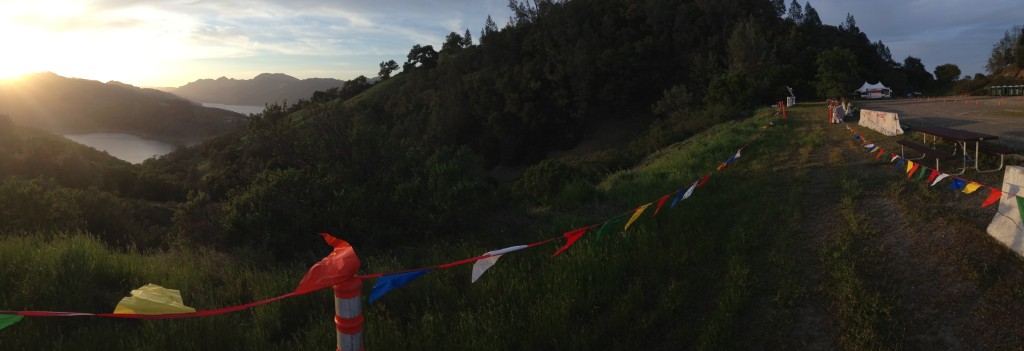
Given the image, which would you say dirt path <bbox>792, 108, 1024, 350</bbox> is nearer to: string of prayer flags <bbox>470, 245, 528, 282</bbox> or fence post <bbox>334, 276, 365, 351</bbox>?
string of prayer flags <bbox>470, 245, 528, 282</bbox>

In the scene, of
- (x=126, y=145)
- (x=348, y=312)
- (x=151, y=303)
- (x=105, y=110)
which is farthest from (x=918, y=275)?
(x=105, y=110)

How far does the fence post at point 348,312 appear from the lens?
→ 2238mm

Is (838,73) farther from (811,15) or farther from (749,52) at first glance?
(811,15)

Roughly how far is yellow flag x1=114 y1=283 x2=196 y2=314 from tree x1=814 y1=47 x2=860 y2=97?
31.0 meters

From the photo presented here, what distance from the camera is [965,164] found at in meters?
8.33

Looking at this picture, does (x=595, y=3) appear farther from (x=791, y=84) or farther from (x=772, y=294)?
(x=772, y=294)

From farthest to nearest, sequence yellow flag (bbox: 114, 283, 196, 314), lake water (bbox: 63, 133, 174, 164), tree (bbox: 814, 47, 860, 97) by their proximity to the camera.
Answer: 1. lake water (bbox: 63, 133, 174, 164)
2. tree (bbox: 814, 47, 860, 97)
3. yellow flag (bbox: 114, 283, 196, 314)

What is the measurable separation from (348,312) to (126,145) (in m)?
40.8

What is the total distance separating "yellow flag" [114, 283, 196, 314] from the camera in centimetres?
243

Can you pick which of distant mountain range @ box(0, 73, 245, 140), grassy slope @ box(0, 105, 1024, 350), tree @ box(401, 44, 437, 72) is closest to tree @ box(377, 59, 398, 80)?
tree @ box(401, 44, 437, 72)

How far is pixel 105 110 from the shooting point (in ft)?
125

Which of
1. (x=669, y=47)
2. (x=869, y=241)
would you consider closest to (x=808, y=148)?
(x=869, y=241)

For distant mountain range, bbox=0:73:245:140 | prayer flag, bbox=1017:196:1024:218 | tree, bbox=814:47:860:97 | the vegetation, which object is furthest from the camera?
distant mountain range, bbox=0:73:245:140

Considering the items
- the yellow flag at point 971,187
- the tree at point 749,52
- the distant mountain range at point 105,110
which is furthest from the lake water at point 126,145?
the tree at point 749,52
